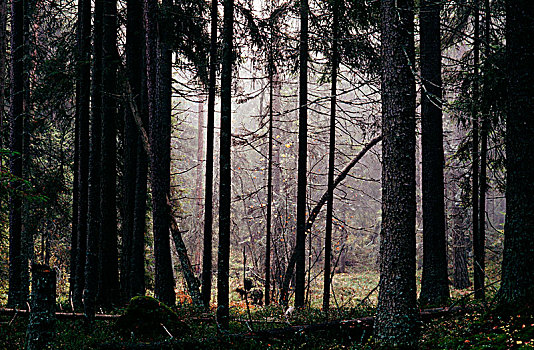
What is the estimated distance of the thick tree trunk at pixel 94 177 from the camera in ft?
23.0

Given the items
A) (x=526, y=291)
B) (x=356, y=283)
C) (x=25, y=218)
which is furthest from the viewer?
(x=356, y=283)

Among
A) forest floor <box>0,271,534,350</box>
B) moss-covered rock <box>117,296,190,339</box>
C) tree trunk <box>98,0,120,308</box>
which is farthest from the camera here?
tree trunk <box>98,0,120,308</box>

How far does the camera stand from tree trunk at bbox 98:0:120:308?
33.2 ft

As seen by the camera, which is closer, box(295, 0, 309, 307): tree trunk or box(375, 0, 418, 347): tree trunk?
box(375, 0, 418, 347): tree trunk

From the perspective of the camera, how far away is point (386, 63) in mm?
5543

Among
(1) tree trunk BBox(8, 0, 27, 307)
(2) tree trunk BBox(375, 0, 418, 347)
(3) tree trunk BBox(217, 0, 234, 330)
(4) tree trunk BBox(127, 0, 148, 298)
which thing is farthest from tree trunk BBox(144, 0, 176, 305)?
(2) tree trunk BBox(375, 0, 418, 347)

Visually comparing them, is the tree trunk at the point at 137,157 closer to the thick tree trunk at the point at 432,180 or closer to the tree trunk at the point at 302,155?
the tree trunk at the point at 302,155

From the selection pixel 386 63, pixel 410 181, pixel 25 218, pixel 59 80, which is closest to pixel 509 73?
pixel 386 63

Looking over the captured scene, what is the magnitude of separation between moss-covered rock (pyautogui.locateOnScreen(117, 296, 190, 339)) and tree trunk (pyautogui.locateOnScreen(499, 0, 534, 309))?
201 inches

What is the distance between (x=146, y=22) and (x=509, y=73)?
24.5 ft

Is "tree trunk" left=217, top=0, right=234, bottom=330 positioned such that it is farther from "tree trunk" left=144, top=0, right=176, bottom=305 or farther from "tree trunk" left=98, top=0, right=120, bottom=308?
"tree trunk" left=98, top=0, right=120, bottom=308

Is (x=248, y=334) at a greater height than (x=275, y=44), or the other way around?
(x=275, y=44)

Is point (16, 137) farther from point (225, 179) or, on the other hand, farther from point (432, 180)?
point (432, 180)

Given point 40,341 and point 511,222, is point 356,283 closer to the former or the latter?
point 511,222
